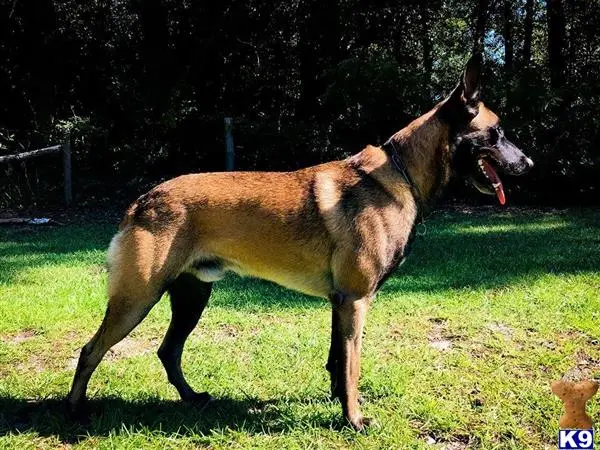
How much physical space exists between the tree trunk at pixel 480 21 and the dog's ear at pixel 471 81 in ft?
44.2

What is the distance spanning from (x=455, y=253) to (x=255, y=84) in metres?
9.63

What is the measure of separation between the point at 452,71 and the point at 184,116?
6.38 meters

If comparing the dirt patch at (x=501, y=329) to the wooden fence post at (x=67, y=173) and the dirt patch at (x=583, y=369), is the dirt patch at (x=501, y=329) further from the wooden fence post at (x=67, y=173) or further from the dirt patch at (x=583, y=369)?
the wooden fence post at (x=67, y=173)

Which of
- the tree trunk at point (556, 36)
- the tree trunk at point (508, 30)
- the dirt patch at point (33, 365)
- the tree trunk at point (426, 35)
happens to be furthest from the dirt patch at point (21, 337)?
the tree trunk at point (508, 30)

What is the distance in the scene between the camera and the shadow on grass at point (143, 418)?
3.14 meters

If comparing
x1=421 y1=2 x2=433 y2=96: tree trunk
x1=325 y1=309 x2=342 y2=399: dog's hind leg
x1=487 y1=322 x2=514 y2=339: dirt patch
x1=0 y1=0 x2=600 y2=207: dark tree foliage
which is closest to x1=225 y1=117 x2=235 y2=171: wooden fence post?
x1=0 y1=0 x2=600 y2=207: dark tree foliage

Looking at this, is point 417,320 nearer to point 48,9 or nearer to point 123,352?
point 123,352

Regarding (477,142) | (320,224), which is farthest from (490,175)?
(320,224)

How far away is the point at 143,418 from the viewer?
328 cm

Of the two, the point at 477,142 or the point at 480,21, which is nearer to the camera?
the point at 477,142

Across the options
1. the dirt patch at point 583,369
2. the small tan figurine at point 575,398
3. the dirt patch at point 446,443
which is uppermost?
the small tan figurine at point 575,398

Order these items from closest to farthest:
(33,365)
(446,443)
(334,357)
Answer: (446,443) < (334,357) < (33,365)

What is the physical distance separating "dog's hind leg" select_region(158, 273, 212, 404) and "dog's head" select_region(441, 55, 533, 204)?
171 centimetres

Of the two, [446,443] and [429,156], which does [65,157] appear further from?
[446,443]
